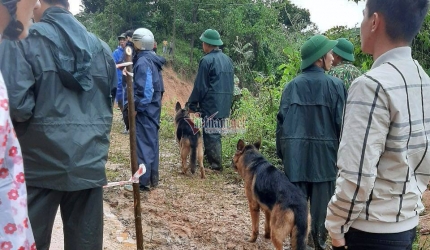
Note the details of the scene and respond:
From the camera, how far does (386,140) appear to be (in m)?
1.73

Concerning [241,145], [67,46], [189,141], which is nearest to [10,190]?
[67,46]

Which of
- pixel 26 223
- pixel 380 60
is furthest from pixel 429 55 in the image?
pixel 26 223

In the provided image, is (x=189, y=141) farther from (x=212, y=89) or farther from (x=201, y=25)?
(x=201, y=25)

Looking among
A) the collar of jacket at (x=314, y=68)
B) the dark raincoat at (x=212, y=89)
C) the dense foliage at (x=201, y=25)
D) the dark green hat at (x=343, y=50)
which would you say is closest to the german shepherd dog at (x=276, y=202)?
the collar of jacket at (x=314, y=68)

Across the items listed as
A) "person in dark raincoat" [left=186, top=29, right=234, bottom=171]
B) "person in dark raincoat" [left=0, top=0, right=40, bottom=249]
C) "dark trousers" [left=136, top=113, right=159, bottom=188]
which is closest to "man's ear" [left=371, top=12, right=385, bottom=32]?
"person in dark raincoat" [left=0, top=0, right=40, bottom=249]

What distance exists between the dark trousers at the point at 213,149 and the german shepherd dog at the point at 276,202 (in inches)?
106

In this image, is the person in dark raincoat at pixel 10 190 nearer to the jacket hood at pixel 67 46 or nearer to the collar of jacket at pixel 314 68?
the jacket hood at pixel 67 46

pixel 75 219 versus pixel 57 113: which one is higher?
pixel 57 113

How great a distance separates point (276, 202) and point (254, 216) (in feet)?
2.42

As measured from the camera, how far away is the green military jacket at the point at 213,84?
713cm

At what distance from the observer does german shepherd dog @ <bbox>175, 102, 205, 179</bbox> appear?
23.3 feet

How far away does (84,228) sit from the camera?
2.74 metres

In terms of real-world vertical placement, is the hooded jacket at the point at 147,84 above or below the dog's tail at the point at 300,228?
above

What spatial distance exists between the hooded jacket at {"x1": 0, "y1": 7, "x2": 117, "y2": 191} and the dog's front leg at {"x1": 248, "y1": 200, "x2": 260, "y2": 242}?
7.87 ft
